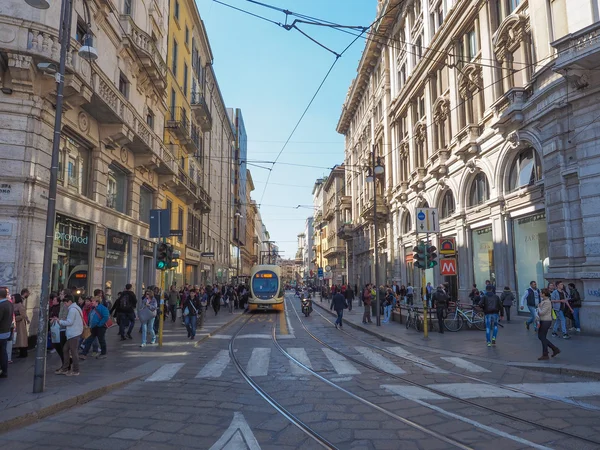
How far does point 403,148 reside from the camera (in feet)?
118

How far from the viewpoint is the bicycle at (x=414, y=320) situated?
1645 cm

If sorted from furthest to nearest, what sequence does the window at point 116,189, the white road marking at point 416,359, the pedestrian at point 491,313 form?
the window at point 116,189, the pedestrian at point 491,313, the white road marking at point 416,359

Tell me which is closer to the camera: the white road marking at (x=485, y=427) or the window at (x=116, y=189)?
the white road marking at (x=485, y=427)

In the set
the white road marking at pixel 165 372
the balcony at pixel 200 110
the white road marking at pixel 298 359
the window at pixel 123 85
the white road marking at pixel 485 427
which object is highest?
the balcony at pixel 200 110

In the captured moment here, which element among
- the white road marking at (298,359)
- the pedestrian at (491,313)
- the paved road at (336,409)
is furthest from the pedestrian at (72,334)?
the pedestrian at (491,313)

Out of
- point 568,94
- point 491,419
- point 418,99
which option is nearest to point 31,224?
point 491,419

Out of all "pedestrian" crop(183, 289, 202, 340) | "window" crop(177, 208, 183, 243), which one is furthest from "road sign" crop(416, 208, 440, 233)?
"window" crop(177, 208, 183, 243)

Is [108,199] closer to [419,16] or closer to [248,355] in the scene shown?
[248,355]

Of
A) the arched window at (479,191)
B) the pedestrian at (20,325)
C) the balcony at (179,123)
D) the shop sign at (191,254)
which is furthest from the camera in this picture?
the shop sign at (191,254)

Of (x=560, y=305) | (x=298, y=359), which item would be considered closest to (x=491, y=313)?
(x=560, y=305)

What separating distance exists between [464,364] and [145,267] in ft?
55.3

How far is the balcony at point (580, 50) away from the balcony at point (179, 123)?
18564 millimetres

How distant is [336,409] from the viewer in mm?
6238

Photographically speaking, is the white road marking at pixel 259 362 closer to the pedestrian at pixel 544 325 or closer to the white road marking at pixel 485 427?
the white road marking at pixel 485 427
